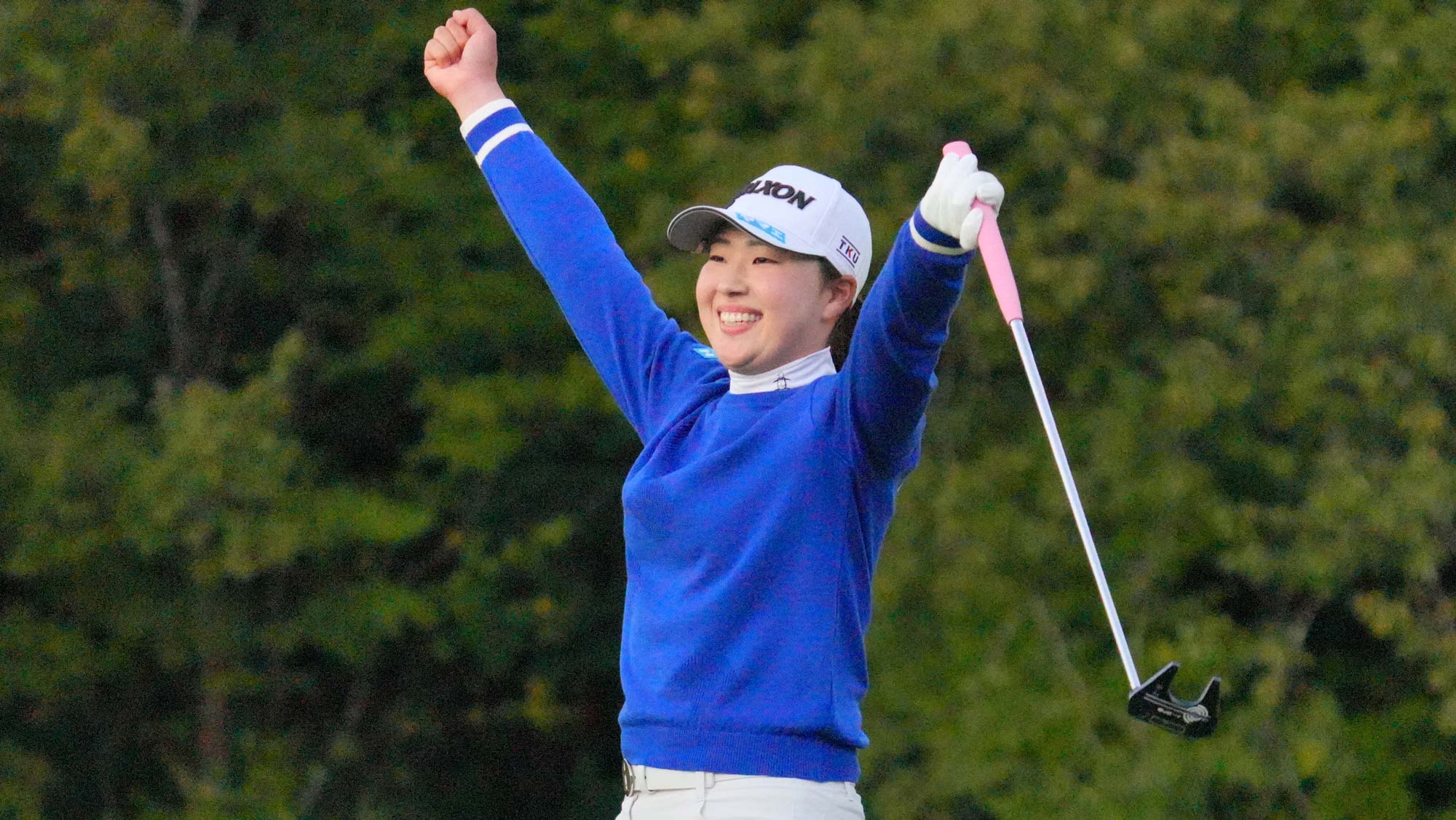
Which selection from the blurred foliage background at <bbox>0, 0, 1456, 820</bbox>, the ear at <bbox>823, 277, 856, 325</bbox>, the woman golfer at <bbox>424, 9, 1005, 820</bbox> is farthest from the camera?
the blurred foliage background at <bbox>0, 0, 1456, 820</bbox>

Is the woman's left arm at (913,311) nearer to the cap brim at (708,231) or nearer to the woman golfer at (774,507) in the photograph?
the woman golfer at (774,507)

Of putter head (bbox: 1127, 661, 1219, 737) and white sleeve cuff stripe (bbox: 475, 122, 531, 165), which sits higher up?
white sleeve cuff stripe (bbox: 475, 122, 531, 165)

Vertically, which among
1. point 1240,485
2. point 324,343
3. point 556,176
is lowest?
point 1240,485

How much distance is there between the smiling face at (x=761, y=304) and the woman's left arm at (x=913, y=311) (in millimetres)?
202

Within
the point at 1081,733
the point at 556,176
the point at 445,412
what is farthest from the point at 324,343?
the point at 556,176

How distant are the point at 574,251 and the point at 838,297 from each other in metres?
0.45

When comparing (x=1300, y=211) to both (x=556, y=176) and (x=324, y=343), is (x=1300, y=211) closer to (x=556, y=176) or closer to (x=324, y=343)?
(x=324, y=343)

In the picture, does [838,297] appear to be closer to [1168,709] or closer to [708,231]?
[708,231]

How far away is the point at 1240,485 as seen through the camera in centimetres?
998

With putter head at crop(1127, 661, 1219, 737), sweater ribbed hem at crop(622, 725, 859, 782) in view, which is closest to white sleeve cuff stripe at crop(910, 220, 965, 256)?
putter head at crop(1127, 661, 1219, 737)

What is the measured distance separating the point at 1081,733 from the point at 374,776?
451 cm

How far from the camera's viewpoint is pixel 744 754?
9.43 ft

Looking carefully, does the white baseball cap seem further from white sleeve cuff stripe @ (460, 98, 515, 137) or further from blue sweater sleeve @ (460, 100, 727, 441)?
white sleeve cuff stripe @ (460, 98, 515, 137)

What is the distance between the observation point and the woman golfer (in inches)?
110
